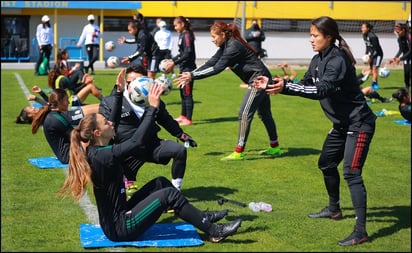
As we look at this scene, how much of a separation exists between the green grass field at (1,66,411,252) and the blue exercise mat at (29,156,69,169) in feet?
0.45

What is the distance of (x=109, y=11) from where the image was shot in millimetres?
36094

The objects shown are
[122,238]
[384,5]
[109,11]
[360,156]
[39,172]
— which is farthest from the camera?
[384,5]

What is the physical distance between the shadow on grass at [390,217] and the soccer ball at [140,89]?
104 inches

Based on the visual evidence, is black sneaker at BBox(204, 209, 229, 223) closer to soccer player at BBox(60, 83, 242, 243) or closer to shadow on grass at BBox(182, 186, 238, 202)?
soccer player at BBox(60, 83, 242, 243)

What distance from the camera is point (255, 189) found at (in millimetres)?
9250

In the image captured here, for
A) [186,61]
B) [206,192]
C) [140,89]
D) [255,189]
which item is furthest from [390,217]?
[186,61]

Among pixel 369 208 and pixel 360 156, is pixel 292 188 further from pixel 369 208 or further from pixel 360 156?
pixel 360 156

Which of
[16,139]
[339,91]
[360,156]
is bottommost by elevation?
[16,139]

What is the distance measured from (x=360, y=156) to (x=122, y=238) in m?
2.49

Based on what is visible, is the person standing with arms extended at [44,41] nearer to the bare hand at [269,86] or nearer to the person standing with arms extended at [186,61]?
the person standing with arms extended at [186,61]

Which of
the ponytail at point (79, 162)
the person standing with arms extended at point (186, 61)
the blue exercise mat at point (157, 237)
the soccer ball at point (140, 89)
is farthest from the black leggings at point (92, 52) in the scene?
the ponytail at point (79, 162)

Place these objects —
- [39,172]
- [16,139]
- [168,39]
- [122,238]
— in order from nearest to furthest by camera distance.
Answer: [122,238]
[39,172]
[16,139]
[168,39]

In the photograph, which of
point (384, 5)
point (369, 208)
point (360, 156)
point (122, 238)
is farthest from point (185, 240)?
point (384, 5)

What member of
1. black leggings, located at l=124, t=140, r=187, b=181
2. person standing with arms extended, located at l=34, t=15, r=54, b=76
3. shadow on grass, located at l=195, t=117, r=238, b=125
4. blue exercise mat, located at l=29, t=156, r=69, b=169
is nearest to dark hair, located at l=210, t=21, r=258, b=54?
blue exercise mat, located at l=29, t=156, r=69, b=169
